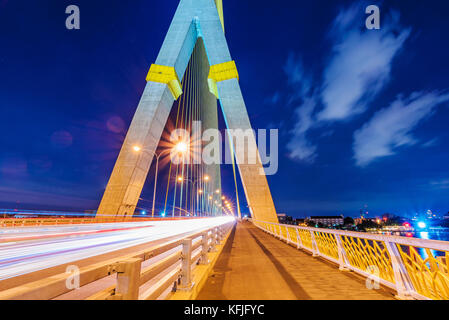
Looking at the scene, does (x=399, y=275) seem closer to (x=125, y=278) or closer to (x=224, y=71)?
(x=125, y=278)

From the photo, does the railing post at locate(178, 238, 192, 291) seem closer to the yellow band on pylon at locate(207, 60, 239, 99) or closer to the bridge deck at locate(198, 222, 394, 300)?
the bridge deck at locate(198, 222, 394, 300)

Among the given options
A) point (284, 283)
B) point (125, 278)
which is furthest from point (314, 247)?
point (125, 278)

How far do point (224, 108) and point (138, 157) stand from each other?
8.97 meters

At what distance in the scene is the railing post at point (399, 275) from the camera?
A: 11.2ft

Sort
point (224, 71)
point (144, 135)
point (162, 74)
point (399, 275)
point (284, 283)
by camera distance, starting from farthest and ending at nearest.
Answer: point (224, 71)
point (162, 74)
point (144, 135)
point (284, 283)
point (399, 275)

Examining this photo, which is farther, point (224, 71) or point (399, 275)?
point (224, 71)

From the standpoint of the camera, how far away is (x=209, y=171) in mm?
51719

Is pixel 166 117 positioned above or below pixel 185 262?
above

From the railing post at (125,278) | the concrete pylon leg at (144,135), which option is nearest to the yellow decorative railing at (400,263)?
the railing post at (125,278)

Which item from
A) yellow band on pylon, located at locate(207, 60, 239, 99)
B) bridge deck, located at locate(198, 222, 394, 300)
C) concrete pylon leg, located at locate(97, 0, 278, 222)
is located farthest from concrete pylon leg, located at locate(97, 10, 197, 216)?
bridge deck, located at locate(198, 222, 394, 300)

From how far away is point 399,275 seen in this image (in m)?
3.53

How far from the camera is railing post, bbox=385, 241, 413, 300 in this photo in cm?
341

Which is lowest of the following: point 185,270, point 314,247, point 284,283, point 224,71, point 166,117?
point 314,247
